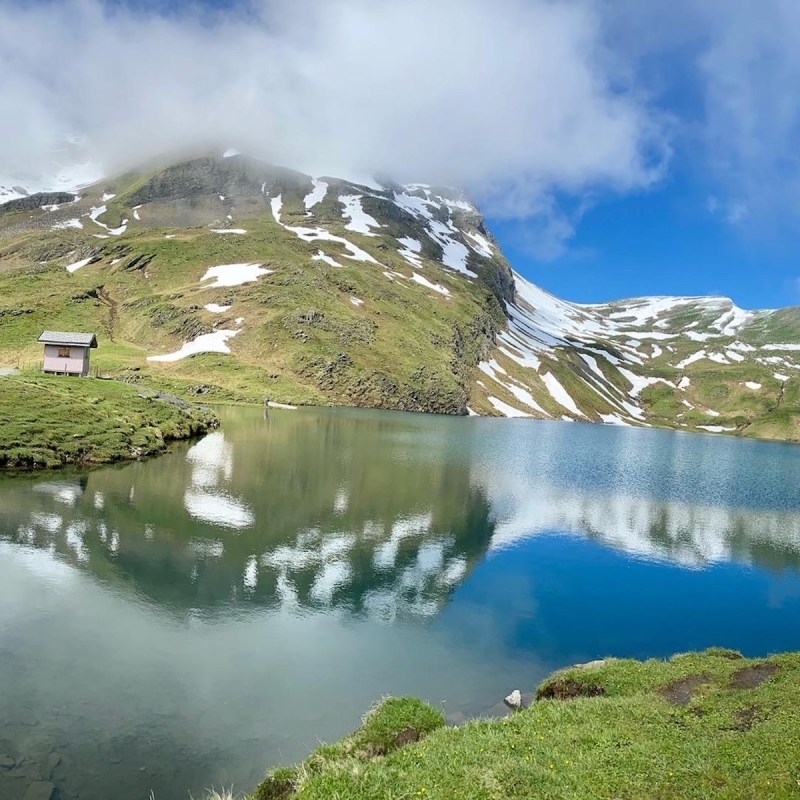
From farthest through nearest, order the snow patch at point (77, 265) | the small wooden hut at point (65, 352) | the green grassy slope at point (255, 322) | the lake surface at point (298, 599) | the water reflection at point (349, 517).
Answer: the snow patch at point (77, 265) → the green grassy slope at point (255, 322) → the small wooden hut at point (65, 352) → the water reflection at point (349, 517) → the lake surface at point (298, 599)

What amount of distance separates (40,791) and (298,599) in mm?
12593

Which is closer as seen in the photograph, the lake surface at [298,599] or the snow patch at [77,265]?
the lake surface at [298,599]

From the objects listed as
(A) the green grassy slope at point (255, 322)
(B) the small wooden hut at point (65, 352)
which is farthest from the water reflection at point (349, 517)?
(A) the green grassy slope at point (255, 322)

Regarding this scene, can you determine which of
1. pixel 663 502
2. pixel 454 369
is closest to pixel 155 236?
pixel 454 369

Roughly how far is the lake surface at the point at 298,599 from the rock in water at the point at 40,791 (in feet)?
0.70

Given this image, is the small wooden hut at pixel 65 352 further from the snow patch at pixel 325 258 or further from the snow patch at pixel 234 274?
the snow patch at pixel 325 258

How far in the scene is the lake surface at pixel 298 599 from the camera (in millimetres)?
14688

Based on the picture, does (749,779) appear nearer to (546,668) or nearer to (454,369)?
(546,668)

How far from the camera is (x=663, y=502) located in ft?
187

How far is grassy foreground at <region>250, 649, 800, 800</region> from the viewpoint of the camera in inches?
400

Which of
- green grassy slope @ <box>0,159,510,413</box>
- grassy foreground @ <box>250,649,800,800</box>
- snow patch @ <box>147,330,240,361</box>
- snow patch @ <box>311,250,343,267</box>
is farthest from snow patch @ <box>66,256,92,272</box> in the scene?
grassy foreground @ <box>250,649,800,800</box>

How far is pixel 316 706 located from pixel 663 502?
49701mm

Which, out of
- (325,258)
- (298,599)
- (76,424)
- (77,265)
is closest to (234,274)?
(325,258)

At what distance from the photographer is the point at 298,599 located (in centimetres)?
2409
